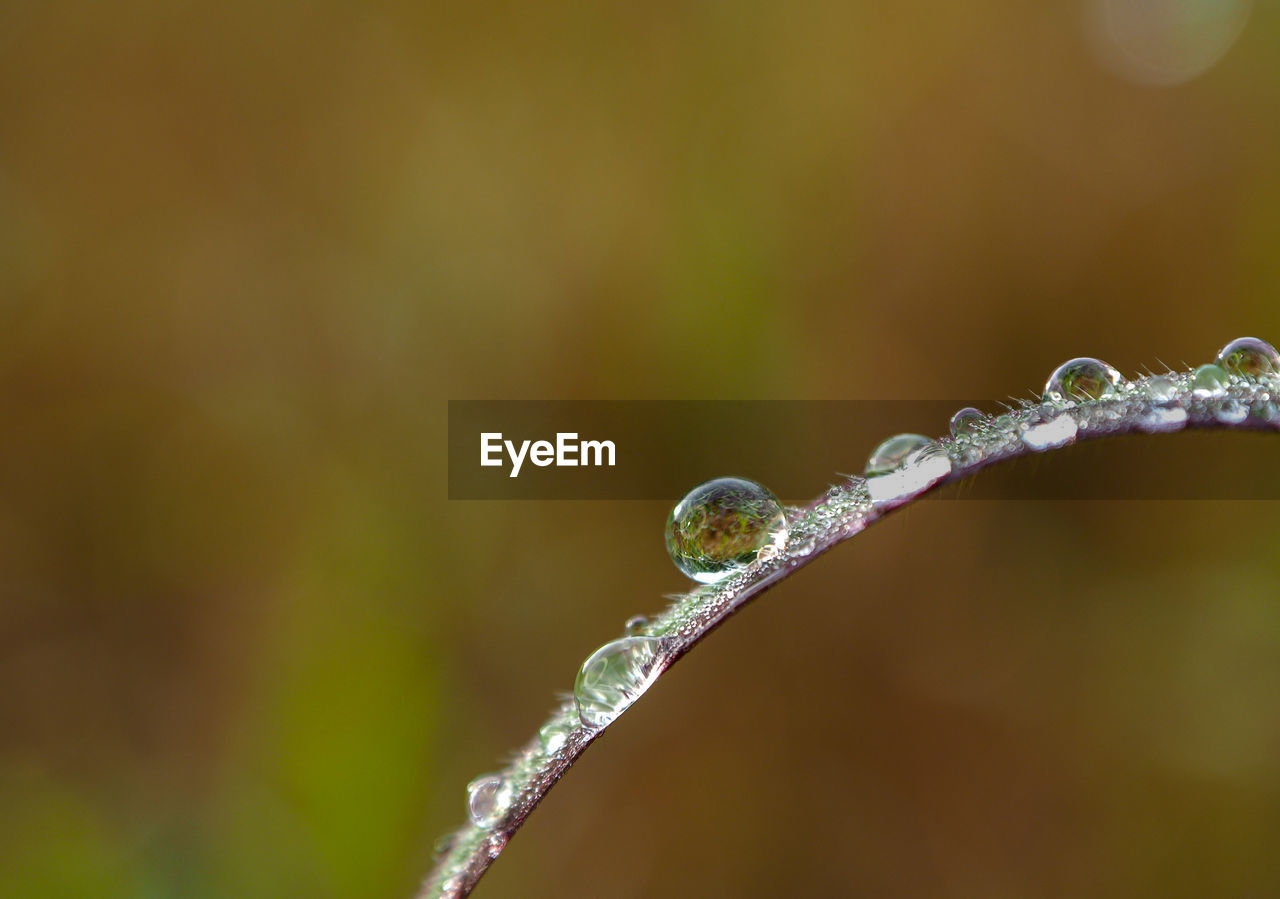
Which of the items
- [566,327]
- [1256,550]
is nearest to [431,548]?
[566,327]

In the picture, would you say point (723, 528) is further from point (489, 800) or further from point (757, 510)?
point (489, 800)

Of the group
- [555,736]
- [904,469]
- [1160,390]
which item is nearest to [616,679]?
[555,736]

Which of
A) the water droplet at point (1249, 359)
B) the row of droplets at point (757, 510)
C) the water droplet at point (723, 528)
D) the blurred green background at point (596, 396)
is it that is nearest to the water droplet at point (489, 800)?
the row of droplets at point (757, 510)

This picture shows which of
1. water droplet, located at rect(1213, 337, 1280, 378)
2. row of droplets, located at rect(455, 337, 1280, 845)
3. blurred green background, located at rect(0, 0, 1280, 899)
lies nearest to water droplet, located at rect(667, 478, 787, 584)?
row of droplets, located at rect(455, 337, 1280, 845)

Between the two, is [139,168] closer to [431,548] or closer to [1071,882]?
[431,548]

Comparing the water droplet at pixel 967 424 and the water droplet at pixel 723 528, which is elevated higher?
Result: the water droplet at pixel 967 424

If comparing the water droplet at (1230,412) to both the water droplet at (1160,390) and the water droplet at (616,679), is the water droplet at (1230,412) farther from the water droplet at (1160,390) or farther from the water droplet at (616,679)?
the water droplet at (616,679)
